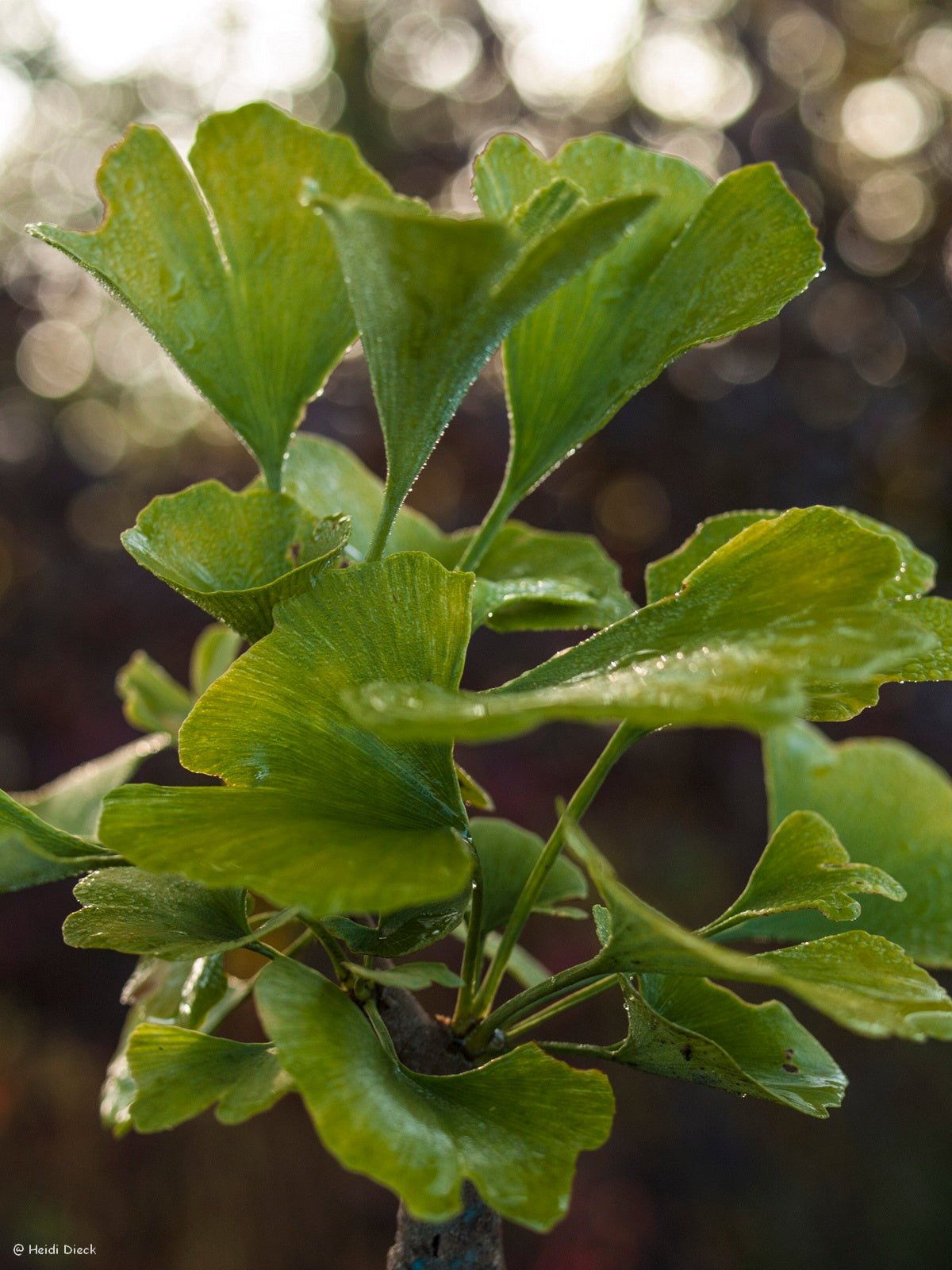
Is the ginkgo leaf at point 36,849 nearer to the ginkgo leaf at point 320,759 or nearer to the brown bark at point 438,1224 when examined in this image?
the ginkgo leaf at point 320,759

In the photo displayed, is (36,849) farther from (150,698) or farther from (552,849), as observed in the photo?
(150,698)

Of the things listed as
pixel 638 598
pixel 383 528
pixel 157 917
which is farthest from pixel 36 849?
pixel 638 598

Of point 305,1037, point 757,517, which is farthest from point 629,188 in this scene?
point 305,1037

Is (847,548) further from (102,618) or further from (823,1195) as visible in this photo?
(823,1195)

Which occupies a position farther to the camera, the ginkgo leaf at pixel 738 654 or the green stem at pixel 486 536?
the green stem at pixel 486 536

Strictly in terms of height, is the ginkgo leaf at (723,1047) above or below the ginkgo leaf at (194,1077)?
below

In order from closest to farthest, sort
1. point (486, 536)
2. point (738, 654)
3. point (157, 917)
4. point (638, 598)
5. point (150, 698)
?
point (738, 654) → point (157, 917) → point (486, 536) → point (150, 698) → point (638, 598)

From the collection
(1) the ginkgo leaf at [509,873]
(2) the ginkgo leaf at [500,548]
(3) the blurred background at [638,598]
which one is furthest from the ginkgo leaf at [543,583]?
(3) the blurred background at [638,598]
